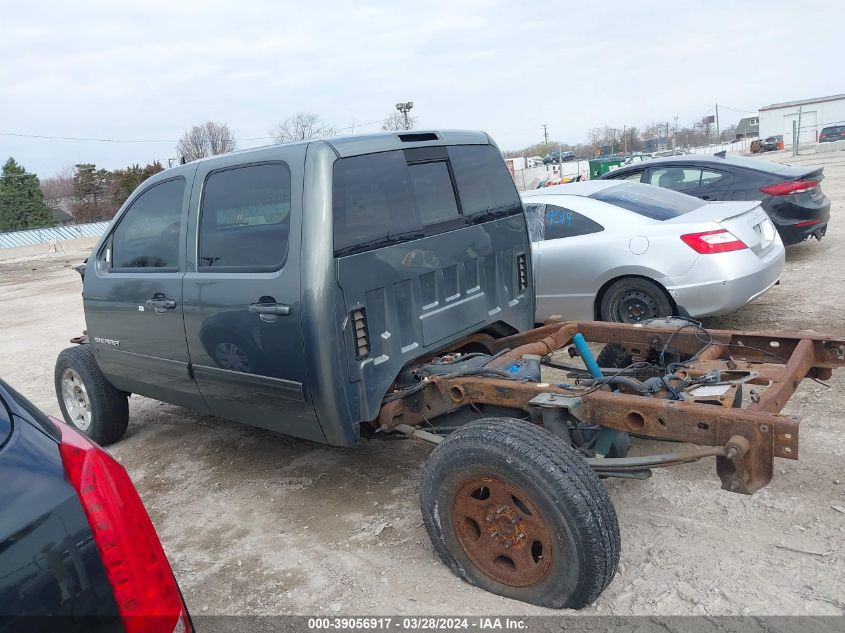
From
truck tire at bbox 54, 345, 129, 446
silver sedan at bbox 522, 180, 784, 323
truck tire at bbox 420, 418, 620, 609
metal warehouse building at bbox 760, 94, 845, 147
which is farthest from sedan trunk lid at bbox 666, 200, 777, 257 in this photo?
metal warehouse building at bbox 760, 94, 845, 147

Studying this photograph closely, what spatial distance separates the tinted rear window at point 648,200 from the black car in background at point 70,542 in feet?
17.3

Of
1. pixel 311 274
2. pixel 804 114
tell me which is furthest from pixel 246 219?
pixel 804 114

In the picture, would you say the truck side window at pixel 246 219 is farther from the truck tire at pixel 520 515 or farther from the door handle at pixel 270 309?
the truck tire at pixel 520 515

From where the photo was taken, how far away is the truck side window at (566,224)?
6.17 metres

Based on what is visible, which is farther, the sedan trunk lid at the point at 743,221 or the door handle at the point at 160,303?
the sedan trunk lid at the point at 743,221

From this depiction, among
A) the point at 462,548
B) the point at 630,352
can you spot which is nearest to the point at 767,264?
the point at 630,352

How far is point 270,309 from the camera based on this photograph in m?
3.39

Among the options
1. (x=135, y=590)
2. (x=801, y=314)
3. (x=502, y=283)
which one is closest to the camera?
(x=135, y=590)

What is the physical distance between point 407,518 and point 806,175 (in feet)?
24.5

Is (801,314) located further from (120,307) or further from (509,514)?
(120,307)

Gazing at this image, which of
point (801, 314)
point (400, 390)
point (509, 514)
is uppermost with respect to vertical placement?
point (400, 390)

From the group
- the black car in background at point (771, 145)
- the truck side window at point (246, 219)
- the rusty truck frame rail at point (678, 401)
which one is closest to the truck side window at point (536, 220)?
the rusty truck frame rail at point (678, 401)

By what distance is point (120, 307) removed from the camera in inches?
176

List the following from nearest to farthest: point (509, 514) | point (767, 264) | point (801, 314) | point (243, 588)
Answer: point (509, 514), point (243, 588), point (767, 264), point (801, 314)
